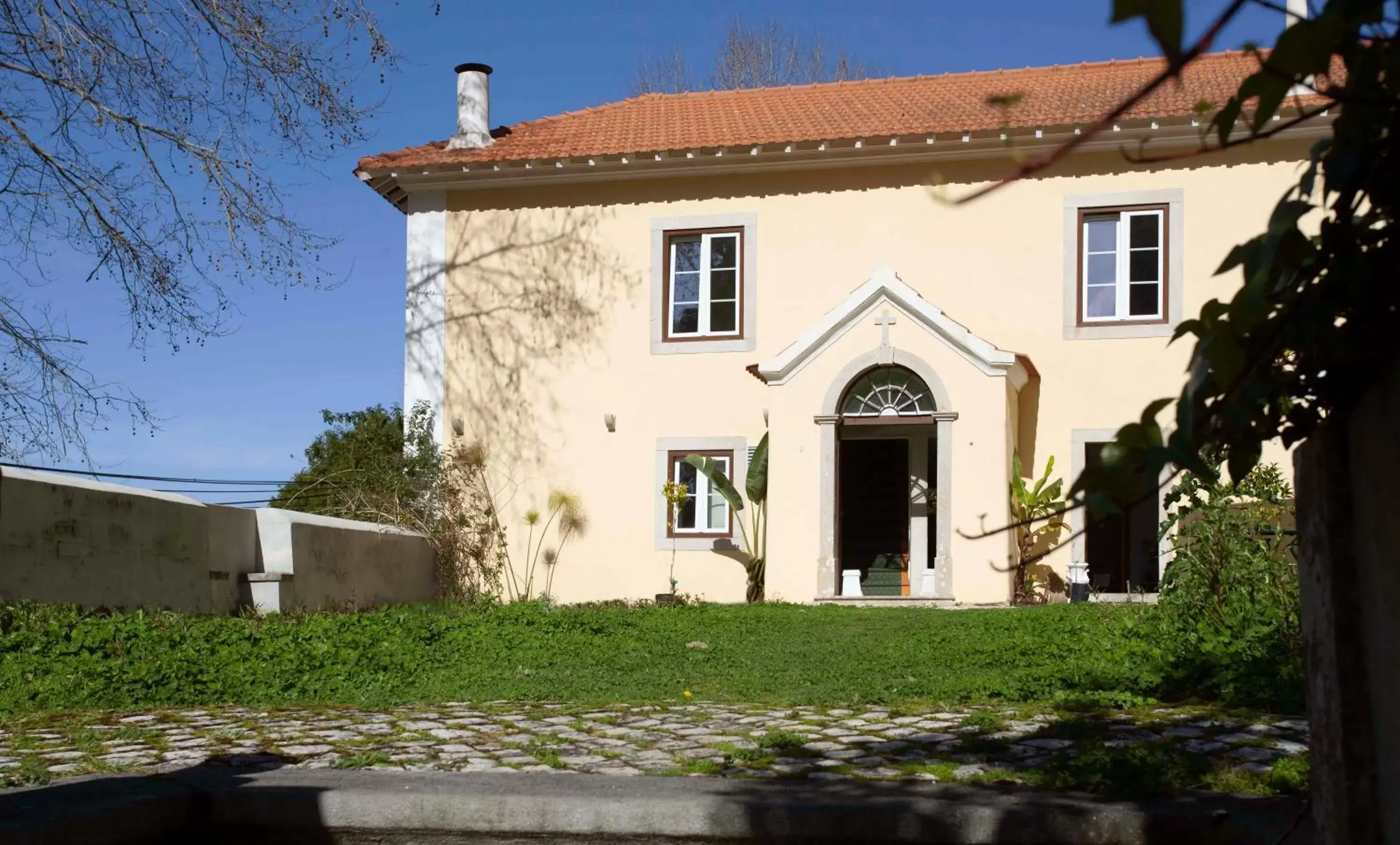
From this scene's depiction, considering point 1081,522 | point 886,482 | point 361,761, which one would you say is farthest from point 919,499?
point 361,761

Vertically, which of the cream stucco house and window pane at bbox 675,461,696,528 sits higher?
the cream stucco house

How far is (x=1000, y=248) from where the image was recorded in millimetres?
17938

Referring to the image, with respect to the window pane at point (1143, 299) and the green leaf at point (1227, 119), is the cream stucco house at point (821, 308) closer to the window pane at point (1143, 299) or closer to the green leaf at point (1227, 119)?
the window pane at point (1143, 299)

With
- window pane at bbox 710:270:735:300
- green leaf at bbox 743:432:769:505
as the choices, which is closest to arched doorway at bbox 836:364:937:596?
green leaf at bbox 743:432:769:505

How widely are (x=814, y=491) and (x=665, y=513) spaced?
102 inches

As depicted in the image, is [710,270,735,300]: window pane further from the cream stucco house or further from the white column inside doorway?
the white column inside doorway

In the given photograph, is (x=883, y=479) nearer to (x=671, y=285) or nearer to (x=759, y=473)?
(x=759, y=473)

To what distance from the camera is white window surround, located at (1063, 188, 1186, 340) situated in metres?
17.2

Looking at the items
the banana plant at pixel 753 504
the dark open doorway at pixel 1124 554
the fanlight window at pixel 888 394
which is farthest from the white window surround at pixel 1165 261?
the banana plant at pixel 753 504

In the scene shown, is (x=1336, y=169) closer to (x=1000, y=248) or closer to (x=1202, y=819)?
Result: (x=1202, y=819)

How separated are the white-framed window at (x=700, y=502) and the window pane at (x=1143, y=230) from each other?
19.0 feet

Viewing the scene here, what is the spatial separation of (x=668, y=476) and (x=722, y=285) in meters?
2.69

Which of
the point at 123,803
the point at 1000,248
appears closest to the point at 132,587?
the point at 123,803

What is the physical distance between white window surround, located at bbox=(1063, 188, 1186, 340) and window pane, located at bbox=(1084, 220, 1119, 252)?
212 millimetres
